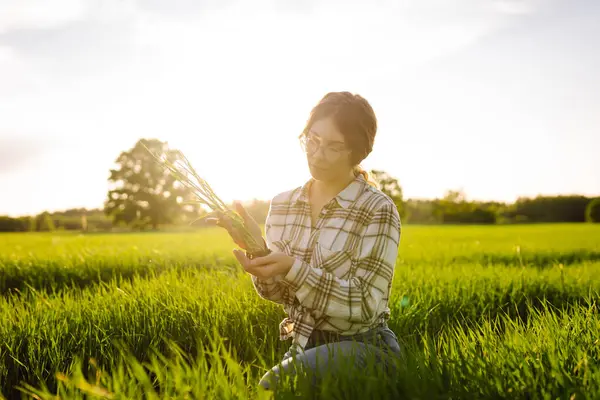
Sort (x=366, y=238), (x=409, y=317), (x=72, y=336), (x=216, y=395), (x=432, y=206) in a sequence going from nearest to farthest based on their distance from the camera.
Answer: (x=216, y=395)
(x=366, y=238)
(x=72, y=336)
(x=409, y=317)
(x=432, y=206)

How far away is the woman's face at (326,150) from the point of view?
8.67 feet

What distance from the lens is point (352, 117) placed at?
2.64m

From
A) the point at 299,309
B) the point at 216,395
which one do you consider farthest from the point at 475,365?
the point at 216,395

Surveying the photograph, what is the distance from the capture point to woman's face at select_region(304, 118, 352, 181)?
2643 mm

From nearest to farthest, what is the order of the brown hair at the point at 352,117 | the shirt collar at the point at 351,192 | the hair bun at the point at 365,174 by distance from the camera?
the brown hair at the point at 352,117 → the shirt collar at the point at 351,192 → the hair bun at the point at 365,174

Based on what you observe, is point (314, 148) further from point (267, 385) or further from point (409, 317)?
point (409, 317)

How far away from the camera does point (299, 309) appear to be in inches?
103

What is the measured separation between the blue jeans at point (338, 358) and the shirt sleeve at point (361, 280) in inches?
5.7

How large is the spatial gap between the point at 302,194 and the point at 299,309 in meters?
0.73

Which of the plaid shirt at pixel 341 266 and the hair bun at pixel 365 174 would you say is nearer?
the plaid shirt at pixel 341 266

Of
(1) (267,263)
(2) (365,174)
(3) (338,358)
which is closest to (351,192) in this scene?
(2) (365,174)

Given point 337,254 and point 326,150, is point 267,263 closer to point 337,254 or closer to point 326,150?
point 337,254

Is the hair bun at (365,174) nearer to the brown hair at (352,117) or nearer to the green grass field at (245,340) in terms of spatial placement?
the brown hair at (352,117)

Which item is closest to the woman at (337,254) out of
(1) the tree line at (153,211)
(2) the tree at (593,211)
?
(1) the tree line at (153,211)
